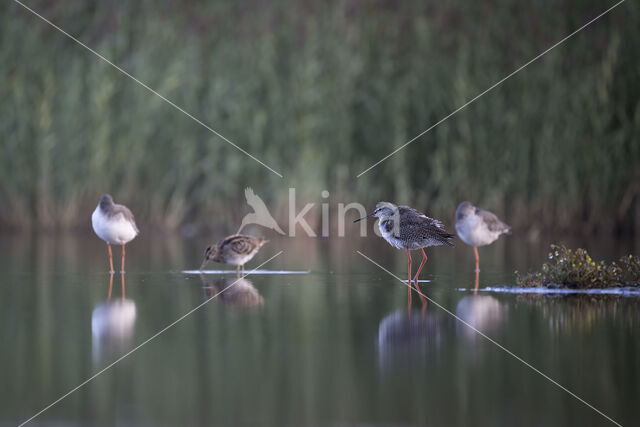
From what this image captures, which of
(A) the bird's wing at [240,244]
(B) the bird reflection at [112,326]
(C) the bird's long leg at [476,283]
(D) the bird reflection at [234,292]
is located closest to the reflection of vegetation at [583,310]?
(C) the bird's long leg at [476,283]

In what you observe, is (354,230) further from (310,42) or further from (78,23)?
(78,23)

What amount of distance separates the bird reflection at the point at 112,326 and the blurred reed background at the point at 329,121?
285 inches

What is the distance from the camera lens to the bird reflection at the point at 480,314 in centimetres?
717

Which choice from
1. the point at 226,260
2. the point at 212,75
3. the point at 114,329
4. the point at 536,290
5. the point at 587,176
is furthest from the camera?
the point at 212,75

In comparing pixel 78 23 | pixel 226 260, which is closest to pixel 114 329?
pixel 226 260

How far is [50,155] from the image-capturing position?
1595 centimetres

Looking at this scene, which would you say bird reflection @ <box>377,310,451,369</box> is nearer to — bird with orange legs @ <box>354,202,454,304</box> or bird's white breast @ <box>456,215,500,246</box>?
bird with orange legs @ <box>354,202,454,304</box>

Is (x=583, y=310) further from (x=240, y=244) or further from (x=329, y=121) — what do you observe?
(x=329, y=121)

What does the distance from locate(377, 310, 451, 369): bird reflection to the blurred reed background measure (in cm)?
803

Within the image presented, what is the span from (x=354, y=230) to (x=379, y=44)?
3.15m

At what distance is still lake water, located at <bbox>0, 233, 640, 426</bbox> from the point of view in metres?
4.79

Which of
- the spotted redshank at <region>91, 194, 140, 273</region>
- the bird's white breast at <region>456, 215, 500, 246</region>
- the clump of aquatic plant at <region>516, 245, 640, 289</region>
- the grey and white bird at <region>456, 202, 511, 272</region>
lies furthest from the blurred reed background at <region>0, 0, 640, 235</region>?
the clump of aquatic plant at <region>516, 245, 640, 289</region>

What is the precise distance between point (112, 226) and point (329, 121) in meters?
6.00

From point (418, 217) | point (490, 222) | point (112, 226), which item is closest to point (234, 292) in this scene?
point (418, 217)
